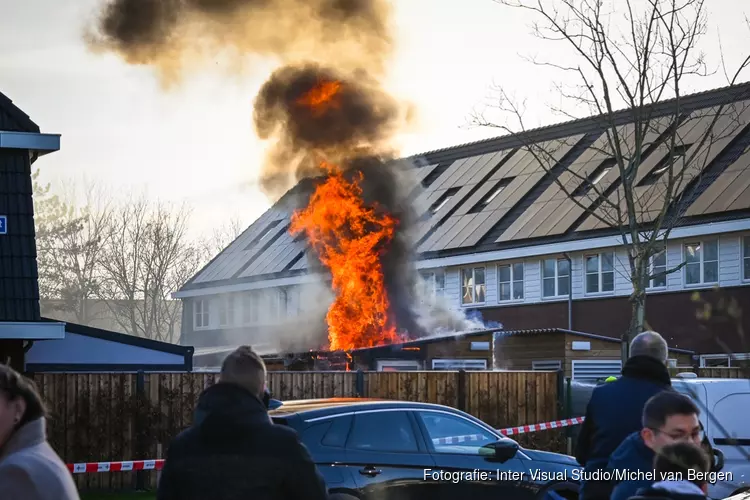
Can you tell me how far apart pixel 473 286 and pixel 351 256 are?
221 inches

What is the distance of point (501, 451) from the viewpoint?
11.4m

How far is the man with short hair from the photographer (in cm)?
447

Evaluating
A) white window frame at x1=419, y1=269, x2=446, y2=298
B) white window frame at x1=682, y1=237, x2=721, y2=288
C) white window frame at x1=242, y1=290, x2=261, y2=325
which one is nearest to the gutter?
white window frame at x1=682, y1=237, x2=721, y2=288

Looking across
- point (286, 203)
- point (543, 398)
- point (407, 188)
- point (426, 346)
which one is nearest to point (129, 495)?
point (543, 398)

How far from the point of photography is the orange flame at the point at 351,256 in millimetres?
37969

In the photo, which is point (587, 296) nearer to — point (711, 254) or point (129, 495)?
point (711, 254)

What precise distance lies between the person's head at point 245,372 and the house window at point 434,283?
1507 inches

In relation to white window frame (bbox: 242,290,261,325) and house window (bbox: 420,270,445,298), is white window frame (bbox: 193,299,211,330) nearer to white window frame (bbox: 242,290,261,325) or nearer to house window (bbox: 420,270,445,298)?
white window frame (bbox: 242,290,261,325)

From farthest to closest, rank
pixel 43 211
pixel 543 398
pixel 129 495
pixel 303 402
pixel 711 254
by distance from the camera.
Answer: pixel 43 211 → pixel 711 254 → pixel 543 398 → pixel 129 495 → pixel 303 402

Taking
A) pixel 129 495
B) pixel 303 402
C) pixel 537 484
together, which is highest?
pixel 303 402

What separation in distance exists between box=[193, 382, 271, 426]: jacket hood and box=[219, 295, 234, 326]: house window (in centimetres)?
4962

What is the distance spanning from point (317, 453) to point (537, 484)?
2465 millimetres

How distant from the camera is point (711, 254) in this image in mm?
34781

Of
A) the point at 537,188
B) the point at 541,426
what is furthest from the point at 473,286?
the point at 541,426
